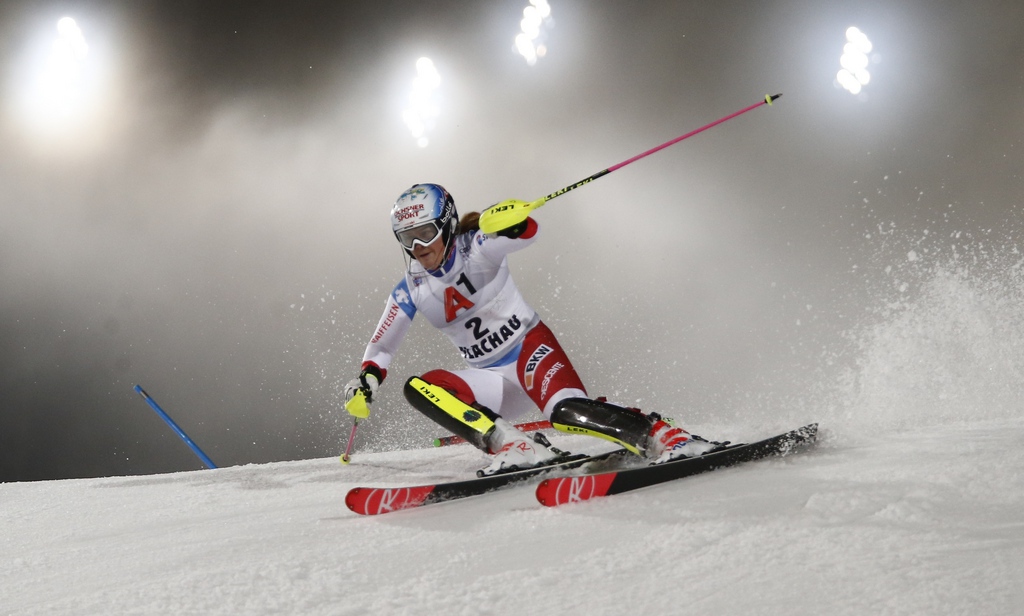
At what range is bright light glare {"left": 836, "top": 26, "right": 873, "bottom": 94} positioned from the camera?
6.09m

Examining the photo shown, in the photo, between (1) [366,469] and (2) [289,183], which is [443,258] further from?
(2) [289,183]

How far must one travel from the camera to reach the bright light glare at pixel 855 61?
6.09 meters

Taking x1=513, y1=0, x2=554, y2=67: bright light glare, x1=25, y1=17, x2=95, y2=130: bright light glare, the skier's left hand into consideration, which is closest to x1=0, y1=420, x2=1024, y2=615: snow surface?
the skier's left hand

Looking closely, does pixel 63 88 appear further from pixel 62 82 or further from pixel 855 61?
pixel 855 61

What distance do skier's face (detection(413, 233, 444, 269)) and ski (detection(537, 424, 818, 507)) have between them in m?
1.10

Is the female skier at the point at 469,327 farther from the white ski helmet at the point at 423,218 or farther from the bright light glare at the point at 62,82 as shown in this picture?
the bright light glare at the point at 62,82

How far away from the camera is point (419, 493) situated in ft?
7.47

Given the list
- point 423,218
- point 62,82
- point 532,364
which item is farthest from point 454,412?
point 62,82

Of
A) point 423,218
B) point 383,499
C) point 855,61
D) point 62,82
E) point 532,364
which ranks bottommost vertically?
point 383,499

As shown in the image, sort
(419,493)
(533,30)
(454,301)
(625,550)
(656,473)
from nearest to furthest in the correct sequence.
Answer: (625,550), (656,473), (419,493), (454,301), (533,30)

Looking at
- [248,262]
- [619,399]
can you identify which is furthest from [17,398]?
[619,399]

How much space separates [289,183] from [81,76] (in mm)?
2528

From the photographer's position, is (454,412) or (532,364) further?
(532,364)

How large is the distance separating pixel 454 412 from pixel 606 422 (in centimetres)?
54
